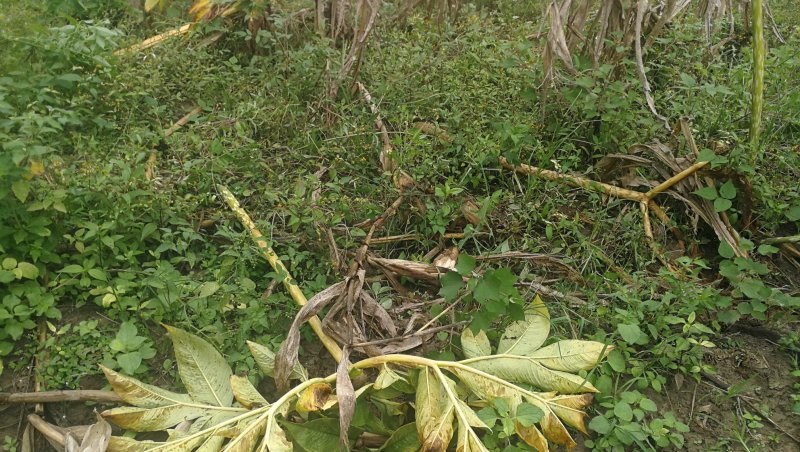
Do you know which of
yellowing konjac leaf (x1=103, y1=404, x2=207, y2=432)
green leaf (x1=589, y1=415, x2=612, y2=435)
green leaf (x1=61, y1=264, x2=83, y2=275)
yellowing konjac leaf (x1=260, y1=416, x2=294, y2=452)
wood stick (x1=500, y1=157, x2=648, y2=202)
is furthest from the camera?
wood stick (x1=500, y1=157, x2=648, y2=202)

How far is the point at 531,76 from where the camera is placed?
3260 mm

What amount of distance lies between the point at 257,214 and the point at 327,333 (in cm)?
77

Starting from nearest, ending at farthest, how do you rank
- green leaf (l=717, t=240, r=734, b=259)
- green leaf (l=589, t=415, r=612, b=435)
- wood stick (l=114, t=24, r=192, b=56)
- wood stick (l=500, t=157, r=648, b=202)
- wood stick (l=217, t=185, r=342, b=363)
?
green leaf (l=589, t=415, r=612, b=435)
wood stick (l=217, t=185, r=342, b=363)
green leaf (l=717, t=240, r=734, b=259)
wood stick (l=500, t=157, r=648, b=202)
wood stick (l=114, t=24, r=192, b=56)

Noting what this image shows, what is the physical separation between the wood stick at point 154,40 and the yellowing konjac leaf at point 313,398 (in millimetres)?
2468

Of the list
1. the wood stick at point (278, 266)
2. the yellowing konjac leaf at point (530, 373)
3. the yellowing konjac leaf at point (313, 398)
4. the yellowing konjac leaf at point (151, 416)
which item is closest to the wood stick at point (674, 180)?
the yellowing konjac leaf at point (530, 373)

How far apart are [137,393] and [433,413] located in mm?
887

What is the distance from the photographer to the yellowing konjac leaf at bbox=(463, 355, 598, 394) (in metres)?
2.04

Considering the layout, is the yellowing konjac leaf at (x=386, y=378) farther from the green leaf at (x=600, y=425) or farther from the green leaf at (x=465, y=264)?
the green leaf at (x=600, y=425)

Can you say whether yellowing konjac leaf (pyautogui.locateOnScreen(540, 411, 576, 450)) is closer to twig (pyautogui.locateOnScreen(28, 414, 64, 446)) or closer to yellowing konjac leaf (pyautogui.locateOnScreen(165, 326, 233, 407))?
yellowing konjac leaf (pyautogui.locateOnScreen(165, 326, 233, 407))

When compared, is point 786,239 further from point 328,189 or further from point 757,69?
point 328,189

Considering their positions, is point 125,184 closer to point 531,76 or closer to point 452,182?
point 452,182

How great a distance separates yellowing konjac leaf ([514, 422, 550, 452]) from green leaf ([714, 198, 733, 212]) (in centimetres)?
124

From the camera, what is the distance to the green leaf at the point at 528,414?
1863 mm

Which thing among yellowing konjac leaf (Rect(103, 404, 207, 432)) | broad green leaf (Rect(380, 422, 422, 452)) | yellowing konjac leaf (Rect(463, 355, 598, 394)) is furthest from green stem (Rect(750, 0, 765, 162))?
yellowing konjac leaf (Rect(103, 404, 207, 432))
